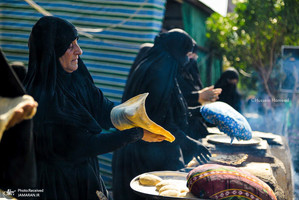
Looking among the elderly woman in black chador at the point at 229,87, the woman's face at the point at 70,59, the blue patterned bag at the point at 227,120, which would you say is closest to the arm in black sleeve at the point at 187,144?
the blue patterned bag at the point at 227,120

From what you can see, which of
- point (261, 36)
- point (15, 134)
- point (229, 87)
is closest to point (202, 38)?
point (261, 36)

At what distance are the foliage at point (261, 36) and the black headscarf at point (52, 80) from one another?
701 centimetres

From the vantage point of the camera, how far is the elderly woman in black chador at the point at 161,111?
330 centimetres

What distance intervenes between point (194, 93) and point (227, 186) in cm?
227

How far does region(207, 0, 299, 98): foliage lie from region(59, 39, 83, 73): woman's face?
274 inches

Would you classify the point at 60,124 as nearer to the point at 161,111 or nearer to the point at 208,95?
the point at 161,111

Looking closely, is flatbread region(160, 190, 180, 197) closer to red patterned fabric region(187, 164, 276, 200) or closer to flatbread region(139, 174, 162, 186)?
red patterned fabric region(187, 164, 276, 200)

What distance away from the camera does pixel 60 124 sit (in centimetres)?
208

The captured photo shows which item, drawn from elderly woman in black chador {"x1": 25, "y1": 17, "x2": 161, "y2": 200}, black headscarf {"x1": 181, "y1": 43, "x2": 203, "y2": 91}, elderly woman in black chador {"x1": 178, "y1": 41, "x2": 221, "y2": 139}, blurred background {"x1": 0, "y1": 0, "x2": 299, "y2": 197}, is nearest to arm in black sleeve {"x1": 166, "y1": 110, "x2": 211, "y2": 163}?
elderly woman in black chador {"x1": 178, "y1": 41, "x2": 221, "y2": 139}

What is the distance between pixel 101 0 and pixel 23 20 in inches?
49.0

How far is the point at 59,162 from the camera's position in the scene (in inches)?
84.6

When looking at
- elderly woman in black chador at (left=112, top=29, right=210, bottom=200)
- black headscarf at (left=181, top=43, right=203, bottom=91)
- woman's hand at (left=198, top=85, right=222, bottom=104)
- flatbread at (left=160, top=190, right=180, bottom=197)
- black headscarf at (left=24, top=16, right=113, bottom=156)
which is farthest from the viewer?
black headscarf at (left=181, top=43, right=203, bottom=91)

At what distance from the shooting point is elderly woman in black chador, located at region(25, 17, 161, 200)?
6.77 feet

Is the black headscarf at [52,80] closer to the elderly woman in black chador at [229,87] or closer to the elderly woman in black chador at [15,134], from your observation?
the elderly woman in black chador at [15,134]
